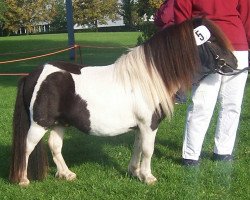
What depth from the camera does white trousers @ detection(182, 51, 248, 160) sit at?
521cm

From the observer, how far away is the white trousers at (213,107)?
5211 millimetres

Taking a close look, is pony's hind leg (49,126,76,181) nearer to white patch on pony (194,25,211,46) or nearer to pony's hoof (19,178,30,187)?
pony's hoof (19,178,30,187)

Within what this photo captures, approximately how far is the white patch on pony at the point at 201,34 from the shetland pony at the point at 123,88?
0.01 metres

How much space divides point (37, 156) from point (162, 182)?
142 cm

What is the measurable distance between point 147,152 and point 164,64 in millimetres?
960

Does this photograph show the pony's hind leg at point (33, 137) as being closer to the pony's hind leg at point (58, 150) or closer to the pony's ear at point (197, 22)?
the pony's hind leg at point (58, 150)

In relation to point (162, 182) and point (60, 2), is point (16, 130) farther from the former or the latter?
point (60, 2)

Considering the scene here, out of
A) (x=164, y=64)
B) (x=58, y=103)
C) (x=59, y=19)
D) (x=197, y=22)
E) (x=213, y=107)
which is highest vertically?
(x=197, y=22)

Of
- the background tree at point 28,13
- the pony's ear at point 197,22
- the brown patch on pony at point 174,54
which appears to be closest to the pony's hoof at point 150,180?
the brown patch on pony at point 174,54

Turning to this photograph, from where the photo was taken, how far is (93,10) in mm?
65625

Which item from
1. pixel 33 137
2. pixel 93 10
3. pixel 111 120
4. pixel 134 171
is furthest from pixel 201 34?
pixel 93 10

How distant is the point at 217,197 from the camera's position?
15.1 feet

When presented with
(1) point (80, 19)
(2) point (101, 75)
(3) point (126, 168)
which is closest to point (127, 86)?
(2) point (101, 75)

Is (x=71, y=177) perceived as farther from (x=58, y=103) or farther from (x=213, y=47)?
(x=213, y=47)
